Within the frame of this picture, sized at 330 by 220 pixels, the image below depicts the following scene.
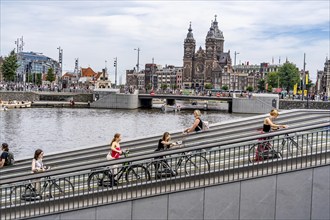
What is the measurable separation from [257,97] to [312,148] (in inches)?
3088

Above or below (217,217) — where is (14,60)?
above

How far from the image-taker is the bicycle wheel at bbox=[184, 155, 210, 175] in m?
11.6

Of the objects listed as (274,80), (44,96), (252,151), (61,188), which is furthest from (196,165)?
(274,80)

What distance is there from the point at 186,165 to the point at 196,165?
22 centimetres

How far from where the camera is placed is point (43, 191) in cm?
1147

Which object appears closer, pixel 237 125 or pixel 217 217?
pixel 217 217

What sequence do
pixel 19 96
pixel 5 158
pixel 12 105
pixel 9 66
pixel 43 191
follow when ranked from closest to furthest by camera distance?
1. pixel 43 191
2. pixel 5 158
3. pixel 12 105
4. pixel 19 96
5. pixel 9 66

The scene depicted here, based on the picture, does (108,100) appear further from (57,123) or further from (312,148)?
(312,148)

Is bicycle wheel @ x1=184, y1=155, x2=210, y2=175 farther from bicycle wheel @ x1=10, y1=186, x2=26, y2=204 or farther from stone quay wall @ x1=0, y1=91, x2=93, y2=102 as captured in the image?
stone quay wall @ x1=0, y1=91, x2=93, y2=102

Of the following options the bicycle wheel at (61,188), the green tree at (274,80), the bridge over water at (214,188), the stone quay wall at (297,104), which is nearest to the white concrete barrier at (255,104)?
the stone quay wall at (297,104)

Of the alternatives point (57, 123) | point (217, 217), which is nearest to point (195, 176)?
point (217, 217)

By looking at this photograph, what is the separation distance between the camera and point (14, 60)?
11175 centimetres

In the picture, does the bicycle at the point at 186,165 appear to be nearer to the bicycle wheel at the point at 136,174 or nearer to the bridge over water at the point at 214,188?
the bridge over water at the point at 214,188

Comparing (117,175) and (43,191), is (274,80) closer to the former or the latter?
(117,175)
